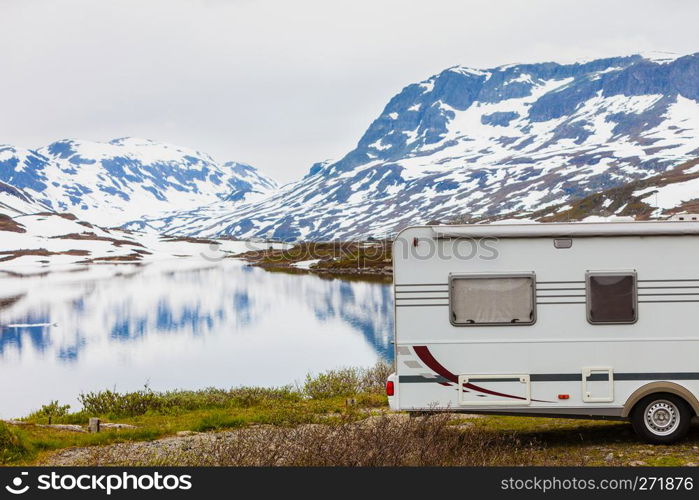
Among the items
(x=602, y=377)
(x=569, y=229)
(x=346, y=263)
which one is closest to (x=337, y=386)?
(x=602, y=377)

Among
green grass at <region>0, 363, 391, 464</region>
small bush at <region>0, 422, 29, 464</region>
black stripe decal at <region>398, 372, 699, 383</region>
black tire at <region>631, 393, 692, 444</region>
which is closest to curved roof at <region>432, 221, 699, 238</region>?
black stripe decal at <region>398, 372, 699, 383</region>

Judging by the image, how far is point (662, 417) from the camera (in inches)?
455

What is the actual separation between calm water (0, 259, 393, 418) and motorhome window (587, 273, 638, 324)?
7.39m

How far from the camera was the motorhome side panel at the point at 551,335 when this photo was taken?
11453mm

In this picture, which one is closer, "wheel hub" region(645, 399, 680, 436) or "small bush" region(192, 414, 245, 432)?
"wheel hub" region(645, 399, 680, 436)

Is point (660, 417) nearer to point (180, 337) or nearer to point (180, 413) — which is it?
point (180, 413)

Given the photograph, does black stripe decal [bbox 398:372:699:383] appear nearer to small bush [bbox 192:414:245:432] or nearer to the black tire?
the black tire

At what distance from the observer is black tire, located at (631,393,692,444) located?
37.7 ft

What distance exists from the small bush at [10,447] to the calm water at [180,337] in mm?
9207

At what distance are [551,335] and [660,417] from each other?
2269 mm

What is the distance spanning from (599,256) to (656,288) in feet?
3.44
